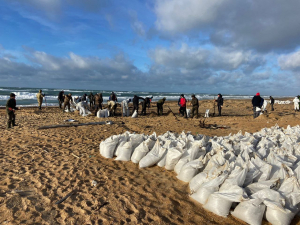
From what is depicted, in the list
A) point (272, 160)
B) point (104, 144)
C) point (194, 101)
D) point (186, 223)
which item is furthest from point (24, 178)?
point (194, 101)

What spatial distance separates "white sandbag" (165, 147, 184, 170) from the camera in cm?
343

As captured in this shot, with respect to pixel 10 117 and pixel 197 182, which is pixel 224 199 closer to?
pixel 197 182

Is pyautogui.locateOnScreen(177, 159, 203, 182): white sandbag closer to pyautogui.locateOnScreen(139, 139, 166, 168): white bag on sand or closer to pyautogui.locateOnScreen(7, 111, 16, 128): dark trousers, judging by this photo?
pyautogui.locateOnScreen(139, 139, 166, 168): white bag on sand

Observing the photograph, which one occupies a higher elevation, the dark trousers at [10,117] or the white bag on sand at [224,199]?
the dark trousers at [10,117]

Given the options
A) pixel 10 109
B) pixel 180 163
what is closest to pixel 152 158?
pixel 180 163

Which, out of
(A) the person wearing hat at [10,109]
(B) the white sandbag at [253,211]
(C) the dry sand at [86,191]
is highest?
(A) the person wearing hat at [10,109]

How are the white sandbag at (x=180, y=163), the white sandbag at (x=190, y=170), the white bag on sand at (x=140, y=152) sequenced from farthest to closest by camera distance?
the white bag on sand at (x=140, y=152) < the white sandbag at (x=180, y=163) < the white sandbag at (x=190, y=170)

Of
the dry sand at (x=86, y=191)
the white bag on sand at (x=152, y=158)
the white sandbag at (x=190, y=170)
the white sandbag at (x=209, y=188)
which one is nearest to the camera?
the dry sand at (x=86, y=191)

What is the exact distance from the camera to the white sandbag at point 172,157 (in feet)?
11.2

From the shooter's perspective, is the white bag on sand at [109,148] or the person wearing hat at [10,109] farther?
the person wearing hat at [10,109]

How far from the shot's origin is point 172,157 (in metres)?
3.46

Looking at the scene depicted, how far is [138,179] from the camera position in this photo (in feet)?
10.7

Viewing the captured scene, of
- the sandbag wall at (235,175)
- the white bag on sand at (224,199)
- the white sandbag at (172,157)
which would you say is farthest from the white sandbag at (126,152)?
the white bag on sand at (224,199)

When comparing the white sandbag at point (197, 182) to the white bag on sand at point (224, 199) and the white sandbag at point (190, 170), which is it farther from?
the white bag on sand at point (224, 199)
